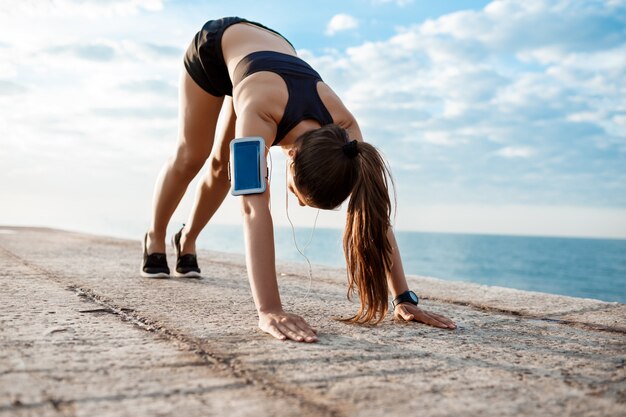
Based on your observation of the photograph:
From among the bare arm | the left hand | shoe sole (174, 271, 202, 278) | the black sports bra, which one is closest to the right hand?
the bare arm

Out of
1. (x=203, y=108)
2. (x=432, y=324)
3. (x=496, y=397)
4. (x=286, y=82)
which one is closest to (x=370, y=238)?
(x=432, y=324)

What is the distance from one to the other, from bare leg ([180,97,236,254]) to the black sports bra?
0.66 meters

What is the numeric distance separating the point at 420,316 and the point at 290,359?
2.86 feet

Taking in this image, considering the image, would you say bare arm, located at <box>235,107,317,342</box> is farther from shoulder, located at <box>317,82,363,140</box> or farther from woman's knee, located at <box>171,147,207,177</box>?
woman's knee, located at <box>171,147,207,177</box>

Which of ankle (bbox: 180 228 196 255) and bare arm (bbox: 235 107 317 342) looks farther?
ankle (bbox: 180 228 196 255)

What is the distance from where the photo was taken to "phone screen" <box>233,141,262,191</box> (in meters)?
2.29

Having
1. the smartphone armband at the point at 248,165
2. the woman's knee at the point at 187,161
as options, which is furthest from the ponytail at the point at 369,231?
the woman's knee at the point at 187,161

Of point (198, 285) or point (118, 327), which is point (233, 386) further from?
point (198, 285)

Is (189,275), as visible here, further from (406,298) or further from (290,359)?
(290,359)

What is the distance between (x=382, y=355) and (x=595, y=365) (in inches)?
25.6

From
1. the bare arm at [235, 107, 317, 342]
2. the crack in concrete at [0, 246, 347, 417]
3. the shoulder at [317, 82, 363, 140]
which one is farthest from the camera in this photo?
the shoulder at [317, 82, 363, 140]

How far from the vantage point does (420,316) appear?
244cm

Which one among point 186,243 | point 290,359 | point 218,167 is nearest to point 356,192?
point 290,359

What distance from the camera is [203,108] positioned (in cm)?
323
